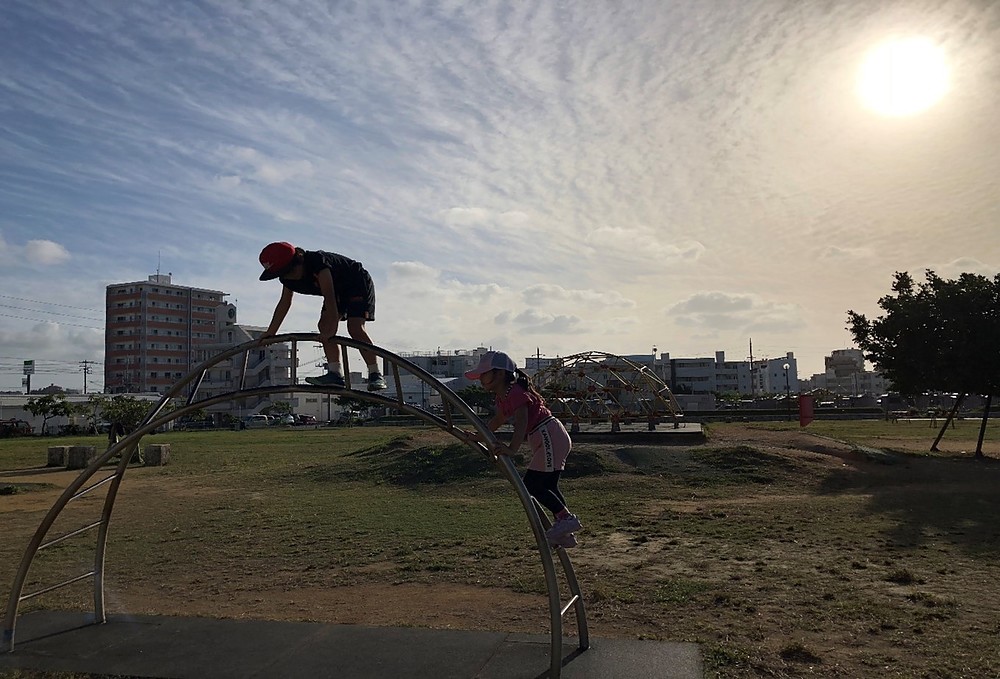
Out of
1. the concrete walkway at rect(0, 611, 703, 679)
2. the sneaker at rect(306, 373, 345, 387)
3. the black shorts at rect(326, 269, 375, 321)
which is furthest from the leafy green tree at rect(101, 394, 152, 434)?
the black shorts at rect(326, 269, 375, 321)

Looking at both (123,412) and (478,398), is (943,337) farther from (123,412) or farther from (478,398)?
(478,398)

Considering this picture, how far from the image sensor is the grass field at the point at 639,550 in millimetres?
6148

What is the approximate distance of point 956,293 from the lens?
20531mm

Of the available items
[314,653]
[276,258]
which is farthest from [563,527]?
[276,258]

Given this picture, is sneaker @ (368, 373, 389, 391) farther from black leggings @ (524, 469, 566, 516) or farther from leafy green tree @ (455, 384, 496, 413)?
leafy green tree @ (455, 384, 496, 413)

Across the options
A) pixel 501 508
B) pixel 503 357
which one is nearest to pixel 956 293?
pixel 501 508

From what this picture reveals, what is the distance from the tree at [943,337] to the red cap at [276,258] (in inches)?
794

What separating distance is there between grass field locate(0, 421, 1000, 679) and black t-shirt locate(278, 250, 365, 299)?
10.3 feet

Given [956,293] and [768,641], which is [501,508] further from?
[956,293]

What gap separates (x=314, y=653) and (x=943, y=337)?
66.7ft

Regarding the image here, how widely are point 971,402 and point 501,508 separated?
76.3 m

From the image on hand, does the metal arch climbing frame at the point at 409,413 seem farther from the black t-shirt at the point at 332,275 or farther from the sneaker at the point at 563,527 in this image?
the black t-shirt at the point at 332,275

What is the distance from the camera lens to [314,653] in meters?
5.69

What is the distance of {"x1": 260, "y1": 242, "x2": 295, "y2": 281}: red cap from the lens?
17.3ft
